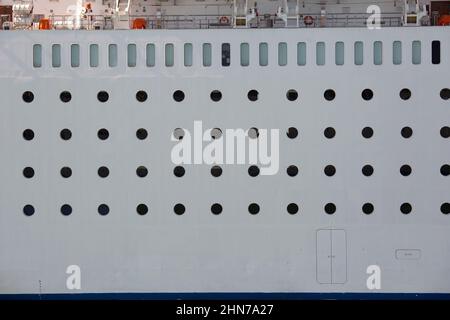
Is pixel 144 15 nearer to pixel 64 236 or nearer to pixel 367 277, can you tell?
pixel 64 236

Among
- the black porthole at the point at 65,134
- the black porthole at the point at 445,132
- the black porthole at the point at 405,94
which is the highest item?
the black porthole at the point at 405,94

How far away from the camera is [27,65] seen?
13.7 metres

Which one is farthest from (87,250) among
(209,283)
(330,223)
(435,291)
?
(435,291)

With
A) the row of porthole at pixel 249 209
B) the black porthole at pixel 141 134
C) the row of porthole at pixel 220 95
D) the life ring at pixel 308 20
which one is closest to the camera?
the row of porthole at pixel 249 209

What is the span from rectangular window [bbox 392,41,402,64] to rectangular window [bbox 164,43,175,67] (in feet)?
11.7

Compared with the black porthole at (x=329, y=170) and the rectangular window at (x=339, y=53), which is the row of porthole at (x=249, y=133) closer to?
the black porthole at (x=329, y=170)

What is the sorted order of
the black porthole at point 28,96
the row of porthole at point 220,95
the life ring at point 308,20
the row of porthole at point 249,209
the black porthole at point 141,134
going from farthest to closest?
1. the life ring at point 308,20
2. the black porthole at point 28,96
3. the black porthole at point 141,134
4. the row of porthole at point 220,95
5. the row of porthole at point 249,209

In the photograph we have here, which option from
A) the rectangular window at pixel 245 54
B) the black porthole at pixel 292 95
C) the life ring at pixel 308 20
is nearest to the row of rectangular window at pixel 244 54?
the rectangular window at pixel 245 54

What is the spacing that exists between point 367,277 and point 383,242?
622 millimetres

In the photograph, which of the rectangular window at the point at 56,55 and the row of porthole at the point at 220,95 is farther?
the rectangular window at the point at 56,55

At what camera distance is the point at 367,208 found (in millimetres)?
13414

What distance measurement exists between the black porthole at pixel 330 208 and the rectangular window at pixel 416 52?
8.68ft

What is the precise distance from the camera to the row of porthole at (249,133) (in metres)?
13.5

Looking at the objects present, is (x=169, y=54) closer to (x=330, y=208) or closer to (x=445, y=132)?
(x=330, y=208)
